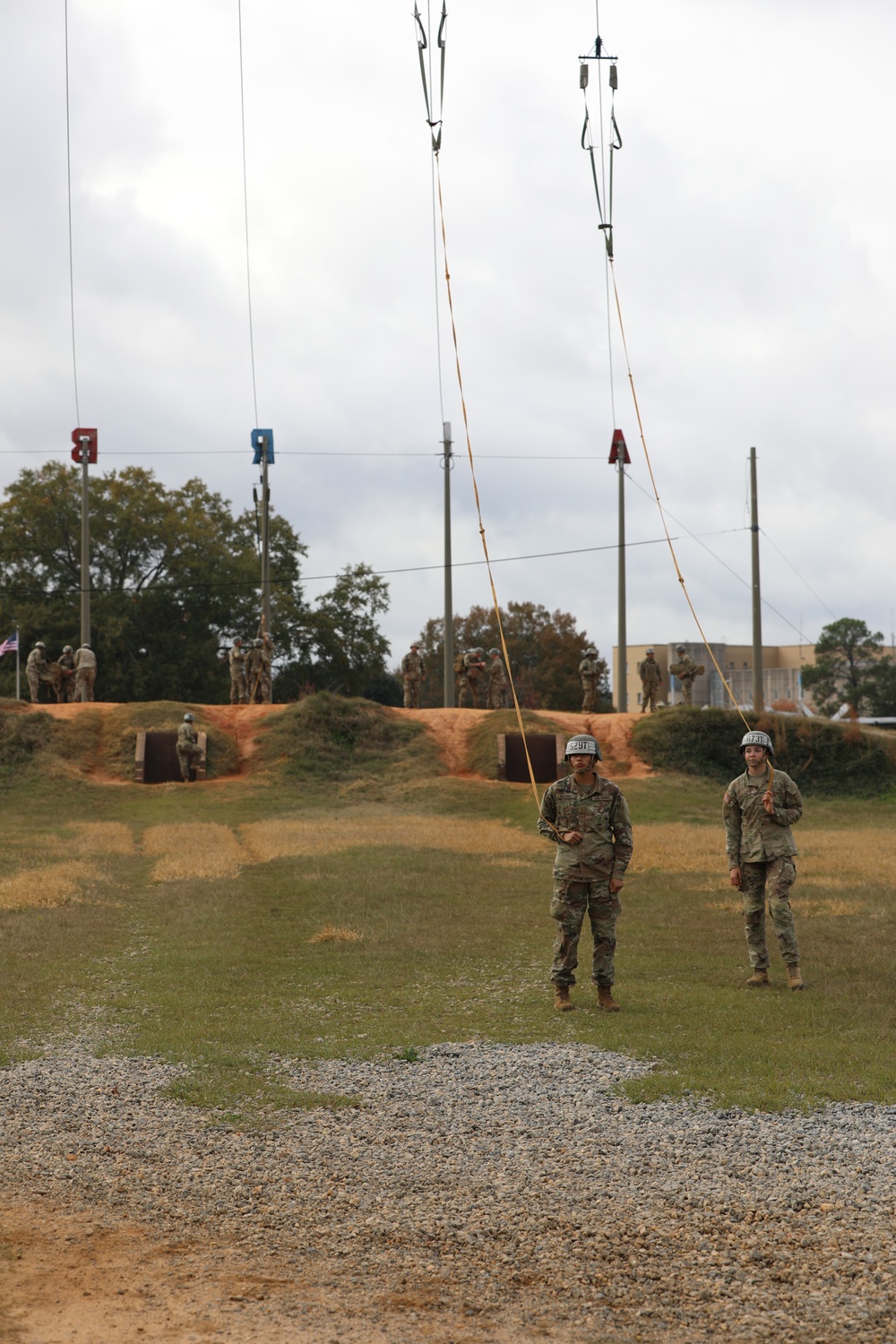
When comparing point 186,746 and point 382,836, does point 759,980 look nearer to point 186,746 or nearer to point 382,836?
point 382,836

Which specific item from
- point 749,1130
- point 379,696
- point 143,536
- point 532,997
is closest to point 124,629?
point 143,536

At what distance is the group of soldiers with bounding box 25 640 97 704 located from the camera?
43906 millimetres

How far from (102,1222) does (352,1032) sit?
12.9 feet

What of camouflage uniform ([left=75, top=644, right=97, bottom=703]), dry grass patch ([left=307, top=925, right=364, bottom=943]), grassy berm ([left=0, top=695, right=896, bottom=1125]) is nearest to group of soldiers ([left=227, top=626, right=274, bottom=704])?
camouflage uniform ([left=75, top=644, right=97, bottom=703])

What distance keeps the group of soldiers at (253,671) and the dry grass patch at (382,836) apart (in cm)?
1617

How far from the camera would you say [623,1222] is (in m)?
5.62

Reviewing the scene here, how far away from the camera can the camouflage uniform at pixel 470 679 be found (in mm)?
46781

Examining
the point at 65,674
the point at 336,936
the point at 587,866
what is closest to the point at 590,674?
the point at 65,674

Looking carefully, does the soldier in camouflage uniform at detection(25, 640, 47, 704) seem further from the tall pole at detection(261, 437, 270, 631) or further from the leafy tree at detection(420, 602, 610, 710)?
the leafy tree at detection(420, 602, 610, 710)

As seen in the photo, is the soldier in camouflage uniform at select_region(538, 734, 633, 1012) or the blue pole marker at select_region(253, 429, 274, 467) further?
the blue pole marker at select_region(253, 429, 274, 467)

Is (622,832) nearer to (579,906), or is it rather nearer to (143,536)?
(579,906)

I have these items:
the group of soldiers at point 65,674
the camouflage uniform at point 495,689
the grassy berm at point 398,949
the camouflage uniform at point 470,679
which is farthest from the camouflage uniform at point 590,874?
the camouflage uniform at point 495,689

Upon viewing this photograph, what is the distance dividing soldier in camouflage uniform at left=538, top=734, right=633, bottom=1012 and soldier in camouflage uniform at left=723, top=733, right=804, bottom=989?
150 cm

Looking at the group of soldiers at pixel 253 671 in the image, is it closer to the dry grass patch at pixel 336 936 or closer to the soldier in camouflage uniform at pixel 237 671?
the soldier in camouflage uniform at pixel 237 671
